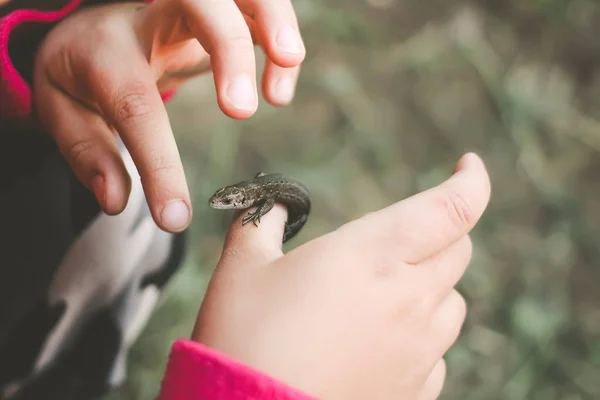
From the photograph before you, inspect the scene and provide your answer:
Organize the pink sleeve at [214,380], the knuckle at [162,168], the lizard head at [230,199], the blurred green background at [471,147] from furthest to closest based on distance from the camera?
the blurred green background at [471,147], the lizard head at [230,199], the knuckle at [162,168], the pink sleeve at [214,380]

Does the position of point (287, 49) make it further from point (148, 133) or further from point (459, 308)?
point (459, 308)

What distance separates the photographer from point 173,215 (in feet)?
2.04

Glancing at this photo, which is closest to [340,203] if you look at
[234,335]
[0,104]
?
[0,104]

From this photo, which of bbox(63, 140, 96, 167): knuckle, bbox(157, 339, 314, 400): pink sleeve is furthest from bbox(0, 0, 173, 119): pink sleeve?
bbox(157, 339, 314, 400): pink sleeve

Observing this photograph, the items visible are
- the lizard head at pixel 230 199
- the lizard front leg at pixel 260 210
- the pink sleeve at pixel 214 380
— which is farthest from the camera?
the lizard head at pixel 230 199

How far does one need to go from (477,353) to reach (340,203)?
609 millimetres

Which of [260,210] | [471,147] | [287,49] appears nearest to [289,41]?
[287,49]

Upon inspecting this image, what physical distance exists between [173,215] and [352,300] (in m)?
0.22

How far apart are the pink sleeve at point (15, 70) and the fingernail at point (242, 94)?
0.39m

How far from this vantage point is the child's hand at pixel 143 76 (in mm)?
622

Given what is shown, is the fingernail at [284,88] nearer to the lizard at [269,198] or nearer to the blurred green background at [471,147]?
the lizard at [269,198]

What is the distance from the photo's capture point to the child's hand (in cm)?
62

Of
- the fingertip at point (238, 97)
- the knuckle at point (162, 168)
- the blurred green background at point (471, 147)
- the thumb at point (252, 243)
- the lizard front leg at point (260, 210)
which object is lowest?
the blurred green background at point (471, 147)

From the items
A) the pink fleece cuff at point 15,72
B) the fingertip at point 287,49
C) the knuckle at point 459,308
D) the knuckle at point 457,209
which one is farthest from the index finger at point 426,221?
the pink fleece cuff at point 15,72
